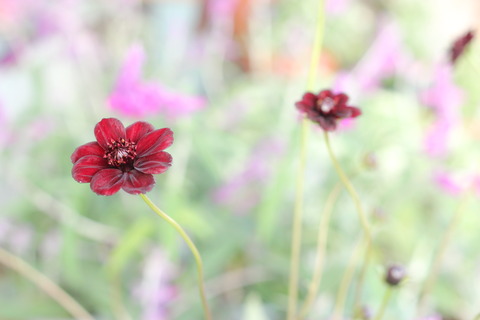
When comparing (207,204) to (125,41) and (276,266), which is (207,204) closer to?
(276,266)

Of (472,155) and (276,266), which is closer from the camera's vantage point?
(276,266)

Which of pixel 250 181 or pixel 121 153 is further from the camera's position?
pixel 250 181

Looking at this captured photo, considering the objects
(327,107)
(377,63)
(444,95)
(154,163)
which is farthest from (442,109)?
(154,163)

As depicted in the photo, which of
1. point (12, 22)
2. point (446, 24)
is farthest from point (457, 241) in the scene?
point (446, 24)

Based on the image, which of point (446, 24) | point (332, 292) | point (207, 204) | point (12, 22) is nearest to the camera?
point (332, 292)

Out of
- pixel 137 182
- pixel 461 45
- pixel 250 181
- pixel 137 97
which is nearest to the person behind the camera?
pixel 137 182

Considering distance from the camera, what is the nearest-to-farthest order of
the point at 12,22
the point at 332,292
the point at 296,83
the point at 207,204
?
the point at 332,292, the point at 207,204, the point at 296,83, the point at 12,22

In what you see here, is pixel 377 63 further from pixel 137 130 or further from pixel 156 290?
pixel 137 130
